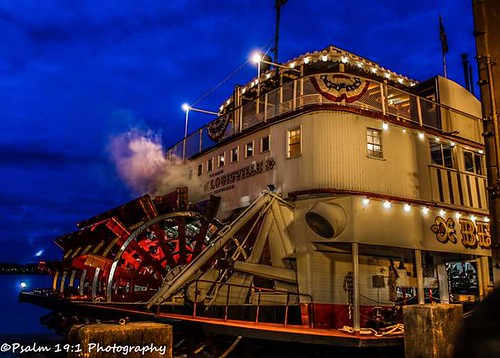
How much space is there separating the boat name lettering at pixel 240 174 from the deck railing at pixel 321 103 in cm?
117

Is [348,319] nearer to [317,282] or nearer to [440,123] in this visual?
[317,282]

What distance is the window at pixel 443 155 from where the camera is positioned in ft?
43.6

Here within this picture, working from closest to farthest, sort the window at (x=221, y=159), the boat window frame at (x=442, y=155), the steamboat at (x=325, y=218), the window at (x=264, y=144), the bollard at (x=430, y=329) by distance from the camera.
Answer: the bollard at (x=430, y=329)
the steamboat at (x=325, y=218)
the window at (x=264, y=144)
the boat window frame at (x=442, y=155)
the window at (x=221, y=159)

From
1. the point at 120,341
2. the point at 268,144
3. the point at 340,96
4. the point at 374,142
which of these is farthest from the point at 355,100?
the point at 120,341

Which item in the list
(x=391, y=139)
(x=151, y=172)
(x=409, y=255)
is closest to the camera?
(x=391, y=139)

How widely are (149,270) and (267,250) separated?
588 cm

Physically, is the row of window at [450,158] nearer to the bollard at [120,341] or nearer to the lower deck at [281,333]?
the lower deck at [281,333]

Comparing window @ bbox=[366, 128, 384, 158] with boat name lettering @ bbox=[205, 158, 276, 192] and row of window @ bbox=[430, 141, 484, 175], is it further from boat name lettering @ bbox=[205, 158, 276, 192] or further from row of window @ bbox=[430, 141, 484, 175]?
boat name lettering @ bbox=[205, 158, 276, 192]

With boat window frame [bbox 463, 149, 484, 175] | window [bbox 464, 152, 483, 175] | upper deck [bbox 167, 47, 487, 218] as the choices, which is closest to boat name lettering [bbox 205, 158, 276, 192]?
upper deck [bbox 167, 47, 487, 218]

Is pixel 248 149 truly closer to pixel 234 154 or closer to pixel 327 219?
pixel 234 154

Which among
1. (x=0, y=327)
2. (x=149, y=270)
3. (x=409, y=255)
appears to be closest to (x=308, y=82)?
(x=409, y=255)

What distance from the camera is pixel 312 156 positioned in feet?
36.8

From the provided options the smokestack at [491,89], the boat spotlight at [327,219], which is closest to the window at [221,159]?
the boat spotlight at [327,219]

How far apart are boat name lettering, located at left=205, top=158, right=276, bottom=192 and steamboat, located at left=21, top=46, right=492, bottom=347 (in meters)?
0.06
